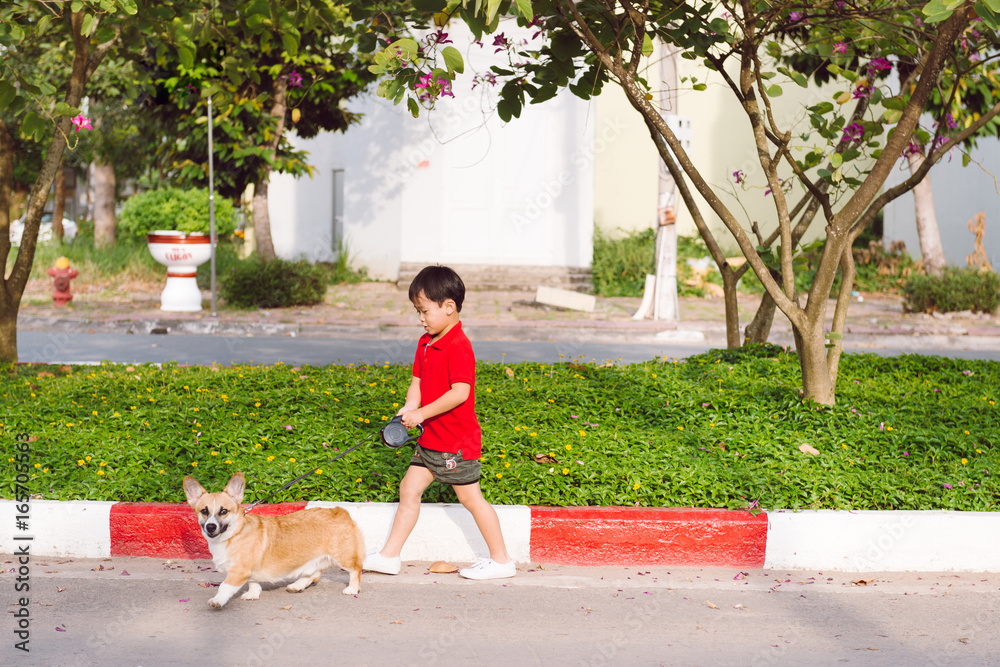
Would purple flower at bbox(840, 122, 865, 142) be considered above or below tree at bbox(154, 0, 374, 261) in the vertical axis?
below

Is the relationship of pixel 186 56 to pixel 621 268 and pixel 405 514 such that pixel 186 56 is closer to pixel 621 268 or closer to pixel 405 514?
pixel 405 514

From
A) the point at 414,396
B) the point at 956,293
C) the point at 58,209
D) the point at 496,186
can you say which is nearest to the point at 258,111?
the point at 496,186

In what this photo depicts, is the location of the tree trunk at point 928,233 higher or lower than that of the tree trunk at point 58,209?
lower

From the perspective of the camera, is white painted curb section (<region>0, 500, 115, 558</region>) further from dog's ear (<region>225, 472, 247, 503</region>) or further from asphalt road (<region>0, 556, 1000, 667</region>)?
dog's ear (<region>225, 472, 247, 503</region>)

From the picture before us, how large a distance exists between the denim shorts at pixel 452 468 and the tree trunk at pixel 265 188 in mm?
12110

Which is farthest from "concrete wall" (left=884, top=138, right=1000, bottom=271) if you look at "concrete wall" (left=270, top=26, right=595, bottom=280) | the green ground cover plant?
the green ground cover plant

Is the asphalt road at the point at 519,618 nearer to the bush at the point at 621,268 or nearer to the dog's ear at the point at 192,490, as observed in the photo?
the dog's ear at the point at 192,490

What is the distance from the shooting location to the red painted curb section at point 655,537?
14.1 ft

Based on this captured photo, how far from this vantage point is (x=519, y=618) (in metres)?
3.67

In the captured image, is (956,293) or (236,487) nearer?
(236,487)

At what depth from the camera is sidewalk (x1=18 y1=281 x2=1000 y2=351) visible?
12.9 metres

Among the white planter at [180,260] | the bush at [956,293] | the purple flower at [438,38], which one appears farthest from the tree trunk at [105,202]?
the purple flower at [438,38]

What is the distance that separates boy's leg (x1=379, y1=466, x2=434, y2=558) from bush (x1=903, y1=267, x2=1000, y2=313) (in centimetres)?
1258

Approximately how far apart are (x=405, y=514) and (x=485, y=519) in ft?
1.13
